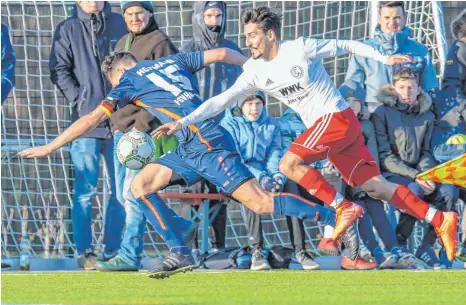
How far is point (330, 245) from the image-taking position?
30.2ft

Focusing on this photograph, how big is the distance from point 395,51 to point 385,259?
1.84m

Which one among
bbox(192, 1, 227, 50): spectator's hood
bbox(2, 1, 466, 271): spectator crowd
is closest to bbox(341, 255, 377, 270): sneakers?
bbox(2, 1, 466, 271): spectator crowd

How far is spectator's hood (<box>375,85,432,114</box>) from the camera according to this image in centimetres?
1058

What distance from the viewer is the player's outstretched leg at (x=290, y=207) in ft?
28.9

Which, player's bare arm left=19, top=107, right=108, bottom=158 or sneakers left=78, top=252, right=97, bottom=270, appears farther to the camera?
sneakers left=78, top=252, right=97, bottom=270

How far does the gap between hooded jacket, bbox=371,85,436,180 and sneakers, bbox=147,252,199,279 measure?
2.44 metres

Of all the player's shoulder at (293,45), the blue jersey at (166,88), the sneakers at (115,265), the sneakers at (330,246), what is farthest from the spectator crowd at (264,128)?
the player's shoulder at (293,45)

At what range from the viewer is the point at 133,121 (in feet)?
33.3

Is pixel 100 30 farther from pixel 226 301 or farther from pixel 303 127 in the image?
pixel 226 301

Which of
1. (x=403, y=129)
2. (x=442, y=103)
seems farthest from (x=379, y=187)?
(x=442, y=103)

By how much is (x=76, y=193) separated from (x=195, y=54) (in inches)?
70.7

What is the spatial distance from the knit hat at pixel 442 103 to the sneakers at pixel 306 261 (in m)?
1.72

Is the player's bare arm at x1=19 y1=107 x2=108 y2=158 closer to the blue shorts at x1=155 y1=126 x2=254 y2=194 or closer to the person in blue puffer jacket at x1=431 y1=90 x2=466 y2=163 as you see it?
the blue shorts at x1=155 y1=126 x2=254 y2=194

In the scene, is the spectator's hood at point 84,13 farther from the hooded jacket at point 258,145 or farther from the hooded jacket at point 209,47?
the hooded jacket at point 258,145
